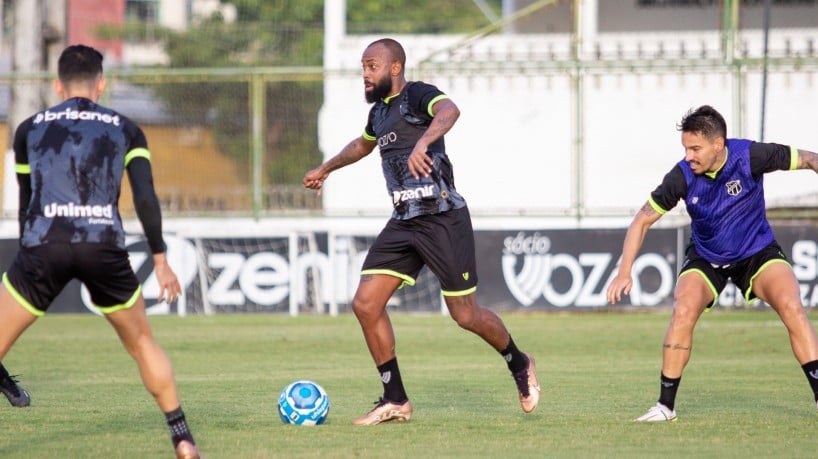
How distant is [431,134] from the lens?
7.86 m

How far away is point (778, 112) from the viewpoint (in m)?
22.8

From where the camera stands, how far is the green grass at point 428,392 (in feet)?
24.1

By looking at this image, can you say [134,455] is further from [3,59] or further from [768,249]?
A: [3,59]

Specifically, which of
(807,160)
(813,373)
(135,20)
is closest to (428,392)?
(813,373)

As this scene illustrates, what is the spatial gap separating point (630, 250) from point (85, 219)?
3.63 meters

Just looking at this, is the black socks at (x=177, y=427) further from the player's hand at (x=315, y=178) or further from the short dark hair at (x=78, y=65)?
the player's hand at (x=315, y=178)

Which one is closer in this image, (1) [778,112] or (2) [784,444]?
(2) [784,444]

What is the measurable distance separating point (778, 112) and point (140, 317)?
18.5 meters

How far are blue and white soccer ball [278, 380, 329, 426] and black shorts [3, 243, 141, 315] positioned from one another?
198 centimetres

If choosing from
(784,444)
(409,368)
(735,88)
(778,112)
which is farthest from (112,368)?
(778,112)

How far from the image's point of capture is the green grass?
7.35m

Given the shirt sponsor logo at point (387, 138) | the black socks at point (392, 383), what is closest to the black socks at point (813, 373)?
the black socks at point (392, 383)

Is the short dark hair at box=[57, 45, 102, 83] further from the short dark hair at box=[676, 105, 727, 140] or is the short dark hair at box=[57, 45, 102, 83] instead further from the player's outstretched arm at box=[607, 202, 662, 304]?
the short dark hair at box=[676, 105, 727, 140]

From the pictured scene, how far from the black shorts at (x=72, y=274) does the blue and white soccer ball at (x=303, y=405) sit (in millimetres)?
1979
